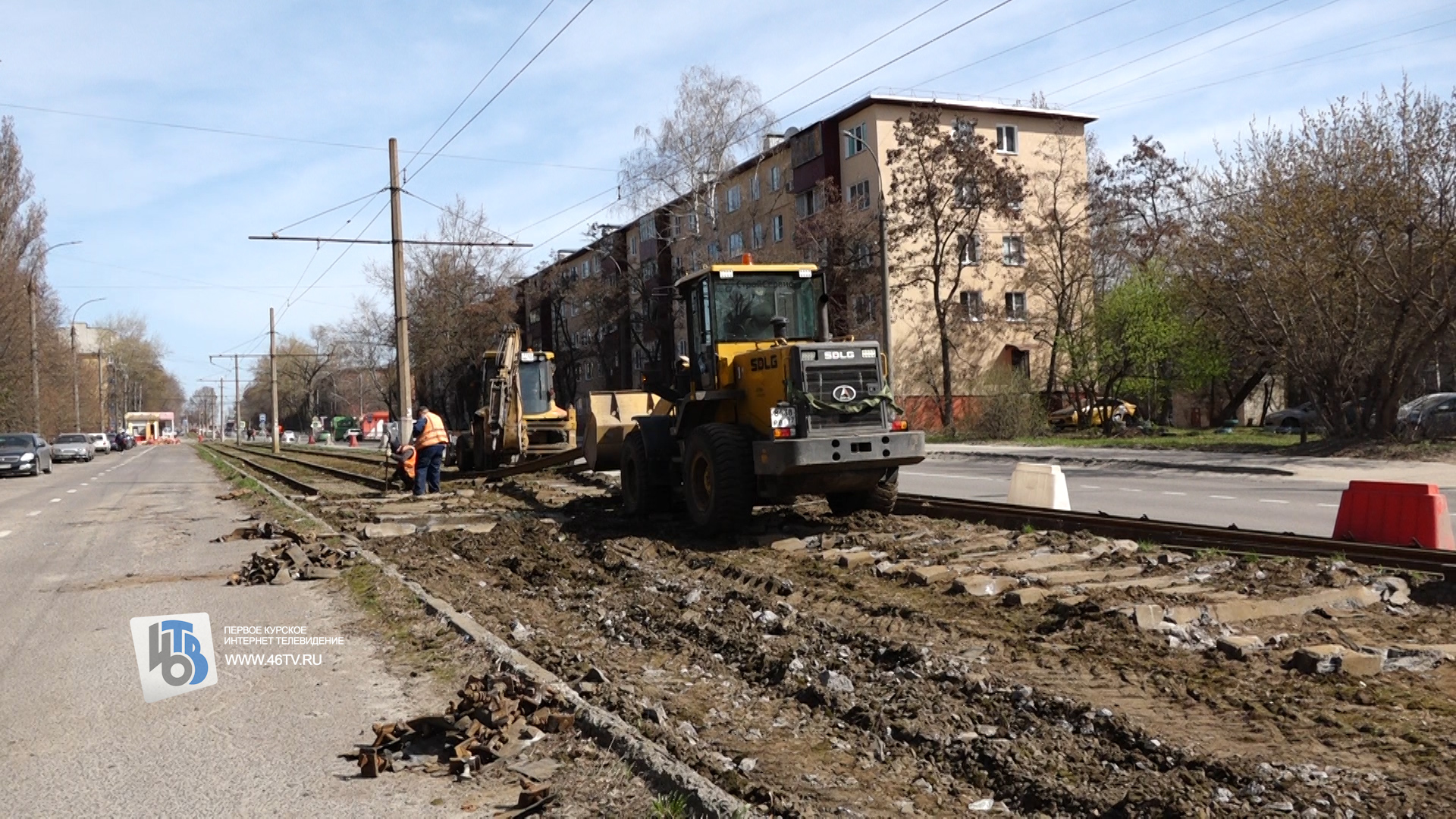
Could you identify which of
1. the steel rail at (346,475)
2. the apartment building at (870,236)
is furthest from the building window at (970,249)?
the steel rail at (346,475)

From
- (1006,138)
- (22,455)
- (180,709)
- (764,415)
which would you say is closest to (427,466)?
(764,415)

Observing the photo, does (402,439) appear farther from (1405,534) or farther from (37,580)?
(1405,534)

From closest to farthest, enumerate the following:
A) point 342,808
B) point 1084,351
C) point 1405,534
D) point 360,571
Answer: point 342,808 → point 1405,534 → point 360,571 → point 1084,351

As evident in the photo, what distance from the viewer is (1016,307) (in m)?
48.6

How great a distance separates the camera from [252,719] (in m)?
6.02

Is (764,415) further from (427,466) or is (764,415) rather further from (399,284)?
(399,284)

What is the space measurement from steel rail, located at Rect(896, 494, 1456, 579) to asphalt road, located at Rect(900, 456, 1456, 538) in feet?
7.92

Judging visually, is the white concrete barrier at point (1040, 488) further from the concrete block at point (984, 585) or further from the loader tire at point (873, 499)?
the concrete block at point (984, 585)

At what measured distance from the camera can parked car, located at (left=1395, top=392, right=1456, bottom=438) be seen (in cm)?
2466

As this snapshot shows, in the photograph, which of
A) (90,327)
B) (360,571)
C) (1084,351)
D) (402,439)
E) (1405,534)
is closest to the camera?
(1405,534)

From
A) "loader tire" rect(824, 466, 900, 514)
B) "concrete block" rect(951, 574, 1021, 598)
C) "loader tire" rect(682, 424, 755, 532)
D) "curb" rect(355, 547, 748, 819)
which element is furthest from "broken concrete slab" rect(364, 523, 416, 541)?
"concrete block" rect(951, 574, 1021, 598)

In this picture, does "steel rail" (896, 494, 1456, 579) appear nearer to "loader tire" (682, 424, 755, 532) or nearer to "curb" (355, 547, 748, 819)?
"loader tire" (682, 424, 755, 532)

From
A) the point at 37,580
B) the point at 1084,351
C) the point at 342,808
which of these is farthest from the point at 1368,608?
the point at 1084,351

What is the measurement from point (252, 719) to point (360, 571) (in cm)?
493
